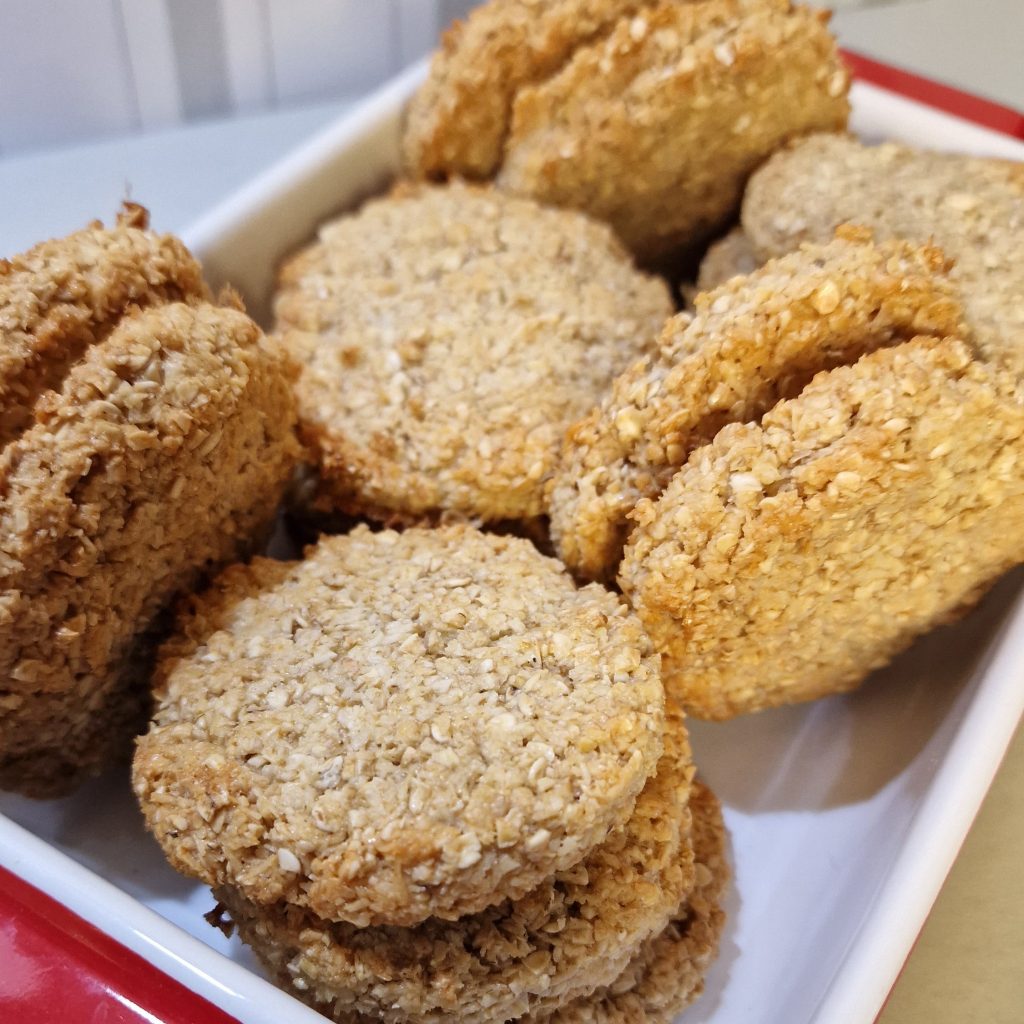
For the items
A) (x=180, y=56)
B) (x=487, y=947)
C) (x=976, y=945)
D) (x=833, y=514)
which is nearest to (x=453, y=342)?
(x=833, y=514)

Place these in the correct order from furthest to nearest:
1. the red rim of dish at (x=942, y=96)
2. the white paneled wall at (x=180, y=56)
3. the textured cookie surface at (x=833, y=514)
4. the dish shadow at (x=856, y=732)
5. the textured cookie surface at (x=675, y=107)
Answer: the white paneled wall at (x=180, y=56) < the red rim of dish at (x=942, y=96) < the textured cookie surface at (x=675, y=107) < the dish shadow at (x=856, y=732) < the textured cookie surface at (x=833, y=514)

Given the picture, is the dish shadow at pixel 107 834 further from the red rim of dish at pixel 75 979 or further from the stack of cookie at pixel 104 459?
the red rim of dish at pixel 75 979

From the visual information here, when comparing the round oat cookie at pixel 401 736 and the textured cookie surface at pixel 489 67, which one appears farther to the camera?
the textured cookie surface at pixel 489 67

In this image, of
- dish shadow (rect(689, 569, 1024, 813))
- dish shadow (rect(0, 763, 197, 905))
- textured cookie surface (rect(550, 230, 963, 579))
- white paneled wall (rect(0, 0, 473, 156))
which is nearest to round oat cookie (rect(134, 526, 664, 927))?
textured cookie surface (rect(550, 230, 963, 579))

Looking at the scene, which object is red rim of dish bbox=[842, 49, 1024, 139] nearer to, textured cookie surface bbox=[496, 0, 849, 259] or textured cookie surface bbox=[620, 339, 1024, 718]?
textured cookie surface bbox=[496, 0, 849, 259]

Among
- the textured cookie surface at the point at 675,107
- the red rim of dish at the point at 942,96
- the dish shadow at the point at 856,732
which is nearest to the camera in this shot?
the dish shadow at the point at 856,732

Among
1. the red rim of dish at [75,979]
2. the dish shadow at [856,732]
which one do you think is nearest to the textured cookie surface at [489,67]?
the dish shadow at [856,732]

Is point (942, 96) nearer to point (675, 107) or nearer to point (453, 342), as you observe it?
point (675, 107)
